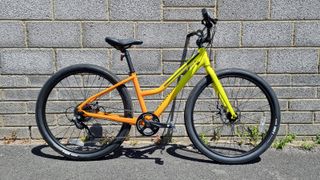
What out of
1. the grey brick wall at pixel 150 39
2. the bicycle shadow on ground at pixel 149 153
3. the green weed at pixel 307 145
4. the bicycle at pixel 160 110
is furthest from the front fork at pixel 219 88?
the green weed at pixel 307 145

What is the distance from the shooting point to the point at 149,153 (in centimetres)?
415

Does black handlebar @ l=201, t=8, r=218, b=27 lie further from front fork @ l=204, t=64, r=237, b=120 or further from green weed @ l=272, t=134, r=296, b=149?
green weed @ l=272, t=134, r=296, b=149

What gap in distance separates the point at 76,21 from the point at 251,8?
1.92 m

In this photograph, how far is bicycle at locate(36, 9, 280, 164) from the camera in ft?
12.5

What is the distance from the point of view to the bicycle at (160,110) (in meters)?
3.82

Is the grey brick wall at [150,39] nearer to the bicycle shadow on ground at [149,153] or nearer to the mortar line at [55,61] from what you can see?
the mortar line at [55,61]

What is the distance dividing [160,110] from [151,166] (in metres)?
0.59

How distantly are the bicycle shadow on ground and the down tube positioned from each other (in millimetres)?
520

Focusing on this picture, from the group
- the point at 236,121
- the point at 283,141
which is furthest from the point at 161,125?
the point at 283,141

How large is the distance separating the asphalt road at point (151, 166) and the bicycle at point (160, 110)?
138mm

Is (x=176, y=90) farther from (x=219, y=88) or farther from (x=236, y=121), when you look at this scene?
(x=236, y=121)

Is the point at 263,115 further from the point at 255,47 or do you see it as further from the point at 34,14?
the point at 34,14

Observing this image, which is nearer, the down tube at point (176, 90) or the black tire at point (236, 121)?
the down tube at point (176, 90)

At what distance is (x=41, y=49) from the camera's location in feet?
13.5
